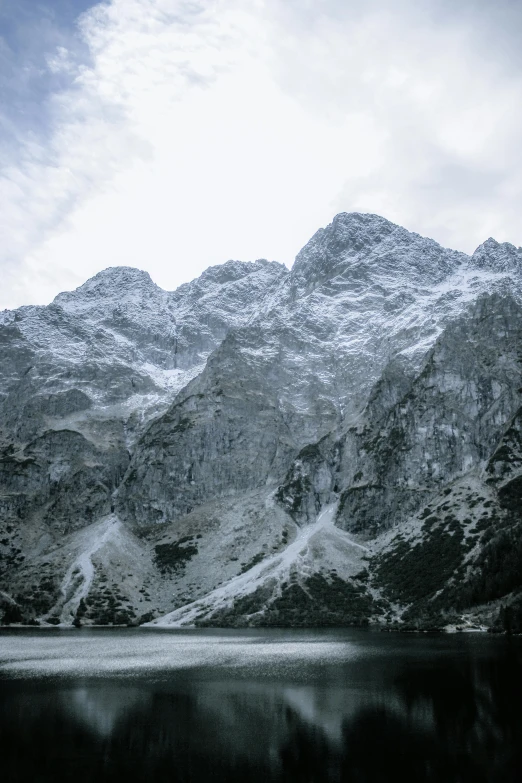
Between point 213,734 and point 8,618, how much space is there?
165764 mm

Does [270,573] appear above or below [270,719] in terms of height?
above

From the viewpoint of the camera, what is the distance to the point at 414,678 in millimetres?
60000

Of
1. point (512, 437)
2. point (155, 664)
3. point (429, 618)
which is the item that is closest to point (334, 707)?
point (155, 664)

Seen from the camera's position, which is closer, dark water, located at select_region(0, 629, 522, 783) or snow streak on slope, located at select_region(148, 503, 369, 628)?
dark water, located at select_region(0, 629, 522, 783)

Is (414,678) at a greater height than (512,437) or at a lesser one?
lesser

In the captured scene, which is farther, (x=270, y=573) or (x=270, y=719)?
(x=270, y=573)

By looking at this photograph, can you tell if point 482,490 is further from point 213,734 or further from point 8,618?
point 213,734

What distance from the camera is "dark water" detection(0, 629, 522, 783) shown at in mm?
33719

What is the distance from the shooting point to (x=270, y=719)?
150 ft

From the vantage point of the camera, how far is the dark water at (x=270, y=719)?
33.7 metres

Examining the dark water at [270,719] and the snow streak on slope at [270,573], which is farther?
the snow streak on slope at [270,573]

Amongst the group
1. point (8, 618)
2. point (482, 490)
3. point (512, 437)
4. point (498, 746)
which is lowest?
point (8, 618)

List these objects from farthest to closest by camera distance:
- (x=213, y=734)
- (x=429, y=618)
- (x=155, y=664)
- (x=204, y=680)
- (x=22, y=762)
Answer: (x=429, y=618), (x=155, y=664), (x=204, y=680), (x=213, y=734), (x=22, y=762)

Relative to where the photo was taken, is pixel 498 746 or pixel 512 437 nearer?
pixel 498 746
